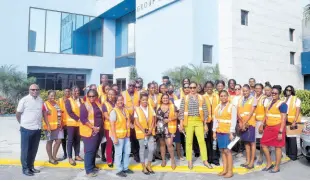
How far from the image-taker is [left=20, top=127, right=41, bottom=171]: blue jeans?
528cm

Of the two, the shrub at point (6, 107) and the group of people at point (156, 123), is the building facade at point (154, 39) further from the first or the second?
the group of people at point (156, 123)

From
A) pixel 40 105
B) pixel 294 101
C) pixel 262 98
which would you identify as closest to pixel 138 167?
pixel 40 105

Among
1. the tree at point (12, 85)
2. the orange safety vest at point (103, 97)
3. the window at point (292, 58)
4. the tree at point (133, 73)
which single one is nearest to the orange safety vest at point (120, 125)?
the orange safety vest at point (103, 97)

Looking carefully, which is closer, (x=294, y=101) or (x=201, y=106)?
(x=201, y=106)

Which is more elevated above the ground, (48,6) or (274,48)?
(48,6)

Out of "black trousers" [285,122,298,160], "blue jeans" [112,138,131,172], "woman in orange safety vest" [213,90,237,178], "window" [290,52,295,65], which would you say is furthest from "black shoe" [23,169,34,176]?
"window" [290,52,295,65]

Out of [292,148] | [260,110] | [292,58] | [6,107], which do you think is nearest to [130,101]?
[260,110]

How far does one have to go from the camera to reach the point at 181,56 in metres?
16.1

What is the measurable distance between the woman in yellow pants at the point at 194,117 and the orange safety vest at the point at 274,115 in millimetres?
1264

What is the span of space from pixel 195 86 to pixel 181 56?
1060cm

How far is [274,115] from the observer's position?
18.0 ft

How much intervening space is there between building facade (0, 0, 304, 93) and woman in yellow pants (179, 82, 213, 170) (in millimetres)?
9889

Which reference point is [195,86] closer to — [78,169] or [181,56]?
[78,169]

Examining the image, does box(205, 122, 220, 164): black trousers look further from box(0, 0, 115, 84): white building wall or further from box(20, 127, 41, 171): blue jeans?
box(0, 0, 115, 84): white building wall
